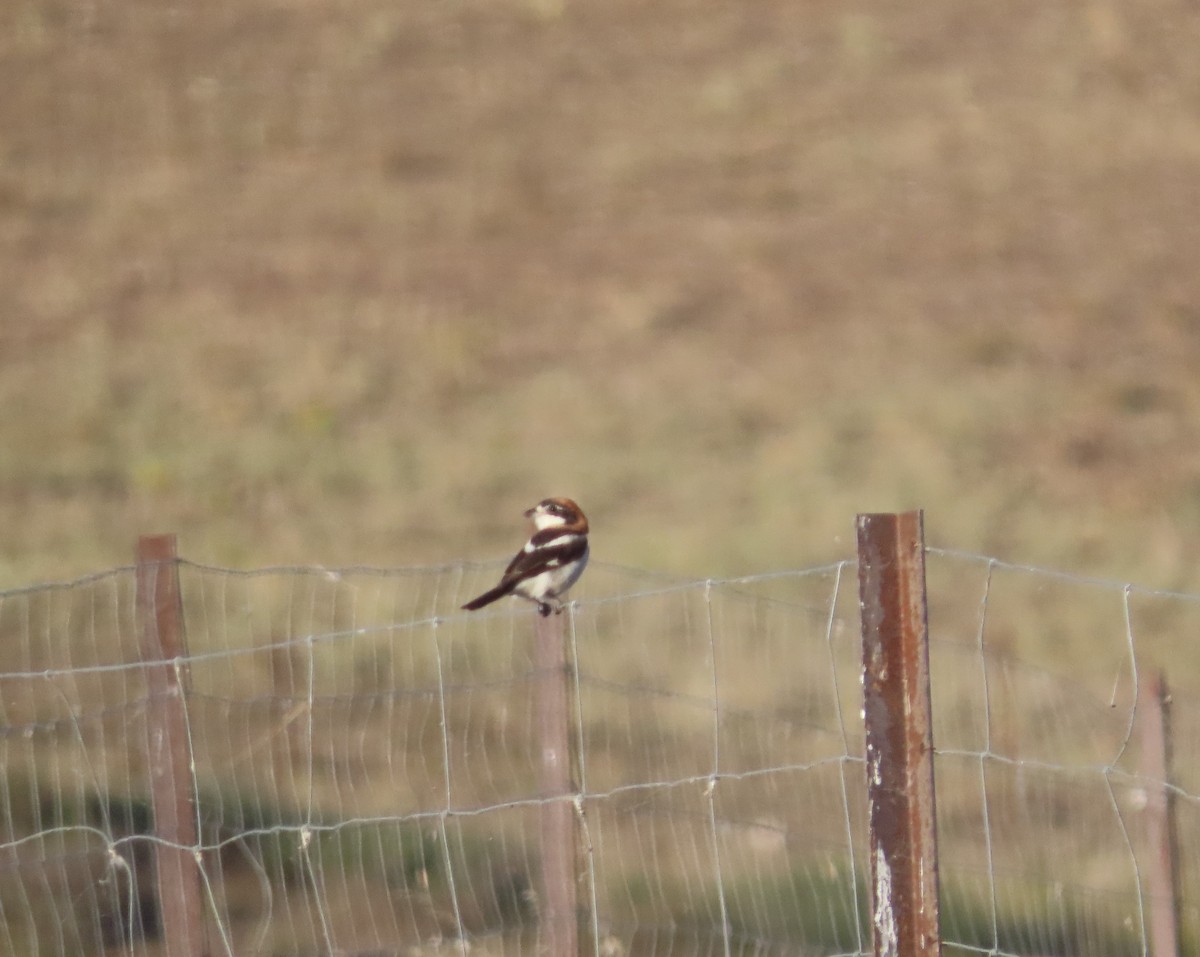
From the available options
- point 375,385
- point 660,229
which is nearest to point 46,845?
point 375,385

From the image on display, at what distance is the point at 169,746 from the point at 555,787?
1197 millimetres

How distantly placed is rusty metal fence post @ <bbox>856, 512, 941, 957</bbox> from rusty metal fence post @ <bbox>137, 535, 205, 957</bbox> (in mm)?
2457

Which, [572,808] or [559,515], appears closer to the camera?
[572,808]

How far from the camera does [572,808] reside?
22.7 feet

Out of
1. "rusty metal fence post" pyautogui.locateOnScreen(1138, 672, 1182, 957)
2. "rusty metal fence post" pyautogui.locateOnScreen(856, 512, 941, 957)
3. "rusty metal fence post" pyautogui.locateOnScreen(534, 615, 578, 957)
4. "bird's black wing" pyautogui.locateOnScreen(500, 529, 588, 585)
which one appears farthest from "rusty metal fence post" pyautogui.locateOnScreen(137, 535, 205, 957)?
"rusty metal fence post" pyautogui.locateOnScreen(1138, 672, 1182, 957)

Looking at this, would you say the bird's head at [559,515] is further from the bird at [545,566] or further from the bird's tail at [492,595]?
the bird's tail at [492,595]

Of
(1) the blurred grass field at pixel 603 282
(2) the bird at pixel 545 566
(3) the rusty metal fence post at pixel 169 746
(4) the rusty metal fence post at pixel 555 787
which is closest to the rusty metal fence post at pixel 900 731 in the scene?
(4) the rusty metal fence post at pixel 555 787

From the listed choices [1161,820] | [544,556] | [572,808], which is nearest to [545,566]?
[544,556]

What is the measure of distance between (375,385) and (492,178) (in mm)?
4969

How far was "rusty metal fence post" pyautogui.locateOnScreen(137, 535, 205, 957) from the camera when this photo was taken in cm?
651

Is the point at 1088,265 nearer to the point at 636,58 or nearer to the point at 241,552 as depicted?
the point at 636,58

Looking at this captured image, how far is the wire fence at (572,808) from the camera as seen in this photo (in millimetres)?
6730

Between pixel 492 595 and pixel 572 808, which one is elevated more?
pixel 492 595

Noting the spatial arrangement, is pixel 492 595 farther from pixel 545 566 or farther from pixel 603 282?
pixel 603 282
